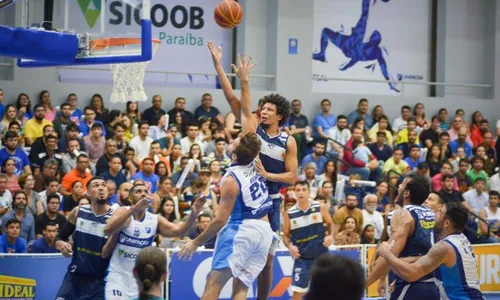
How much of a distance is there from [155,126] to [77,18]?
738 cm

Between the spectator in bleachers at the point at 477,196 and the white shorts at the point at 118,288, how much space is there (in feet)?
32.7

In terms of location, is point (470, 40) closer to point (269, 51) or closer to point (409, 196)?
point (269, 51)

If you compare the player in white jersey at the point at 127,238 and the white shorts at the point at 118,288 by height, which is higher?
the player in white jersey at the point at 127,238

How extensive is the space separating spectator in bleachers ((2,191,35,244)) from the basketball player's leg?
5236 mm

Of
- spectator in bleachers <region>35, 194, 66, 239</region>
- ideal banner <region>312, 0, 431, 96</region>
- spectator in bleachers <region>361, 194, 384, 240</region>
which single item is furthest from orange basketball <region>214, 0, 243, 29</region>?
ideal banner <region>312, 0, 431, 96</region>

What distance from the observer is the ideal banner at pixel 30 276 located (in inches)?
473

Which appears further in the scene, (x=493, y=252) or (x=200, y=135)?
(x=200, y=135)

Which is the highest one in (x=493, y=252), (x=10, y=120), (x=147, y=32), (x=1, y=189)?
(x=147, y=32)

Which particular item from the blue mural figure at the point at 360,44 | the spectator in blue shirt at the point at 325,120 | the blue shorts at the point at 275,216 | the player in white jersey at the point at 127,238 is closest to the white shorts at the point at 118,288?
the player in white jersey at the point at 127,238

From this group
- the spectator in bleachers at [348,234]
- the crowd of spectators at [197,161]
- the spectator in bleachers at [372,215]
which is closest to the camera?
the crowd of spectators at [197,161]

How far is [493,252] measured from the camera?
1571 cm

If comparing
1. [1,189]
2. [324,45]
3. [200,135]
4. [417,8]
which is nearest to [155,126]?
[200,135]

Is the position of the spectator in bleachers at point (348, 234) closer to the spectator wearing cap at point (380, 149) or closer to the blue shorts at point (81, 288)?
the spectator wearing cap at point (380, 149)

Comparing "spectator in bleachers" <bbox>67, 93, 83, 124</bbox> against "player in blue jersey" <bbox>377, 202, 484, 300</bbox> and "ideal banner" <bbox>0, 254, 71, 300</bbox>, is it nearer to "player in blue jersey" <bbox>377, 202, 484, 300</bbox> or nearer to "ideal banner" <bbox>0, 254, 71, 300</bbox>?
"ideal banner" <bbox>0, 254, 71, 300</bbox>
